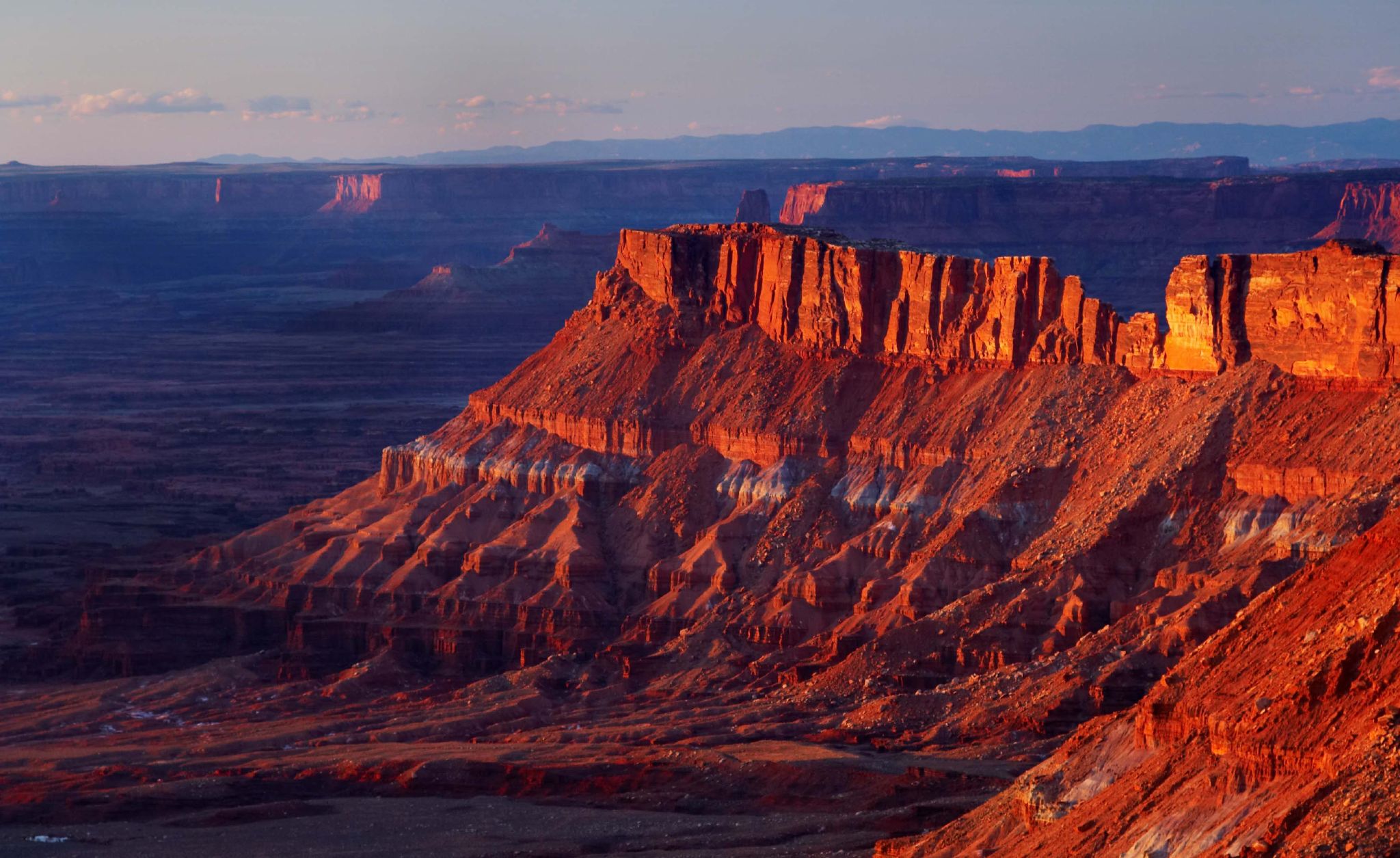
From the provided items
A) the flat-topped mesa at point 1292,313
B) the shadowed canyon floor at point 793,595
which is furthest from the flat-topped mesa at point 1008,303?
the shadowed canyon floor at point 793,595

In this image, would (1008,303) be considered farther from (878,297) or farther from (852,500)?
(852,500)

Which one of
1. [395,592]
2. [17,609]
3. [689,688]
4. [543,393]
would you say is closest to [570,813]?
[689,688]

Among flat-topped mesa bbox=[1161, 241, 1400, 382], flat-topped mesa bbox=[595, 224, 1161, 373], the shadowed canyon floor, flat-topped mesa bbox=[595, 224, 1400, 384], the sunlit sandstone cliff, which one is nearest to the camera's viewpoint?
the shadowed canyon floor

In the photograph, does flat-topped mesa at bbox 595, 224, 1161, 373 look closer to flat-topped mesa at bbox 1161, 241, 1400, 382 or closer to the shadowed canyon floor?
the shadowed canyon floor

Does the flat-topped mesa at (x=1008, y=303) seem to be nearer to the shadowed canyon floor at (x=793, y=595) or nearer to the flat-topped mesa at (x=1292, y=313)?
the flat-topped mesa at (x=1292, y=313)

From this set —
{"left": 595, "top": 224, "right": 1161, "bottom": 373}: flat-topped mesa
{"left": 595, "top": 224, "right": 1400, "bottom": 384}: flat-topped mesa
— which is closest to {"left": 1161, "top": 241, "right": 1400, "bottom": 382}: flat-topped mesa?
{"left": 595, "top": 224, "right": 1400, "bottom": 384}: flat-topped mesa

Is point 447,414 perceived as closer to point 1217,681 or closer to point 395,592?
point 395,592
